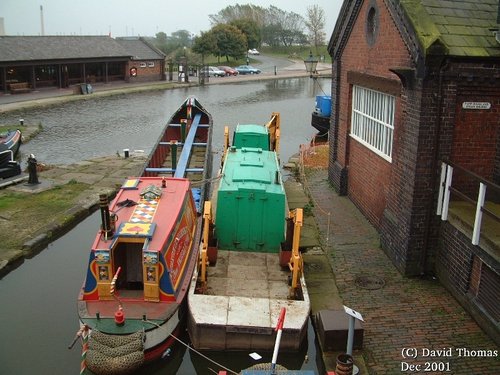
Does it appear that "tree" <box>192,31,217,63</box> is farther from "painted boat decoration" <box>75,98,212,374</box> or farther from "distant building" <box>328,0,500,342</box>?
"painted boat decoration" <box>75,98,212,374</box>

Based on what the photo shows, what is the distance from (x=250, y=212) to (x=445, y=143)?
13.1ft

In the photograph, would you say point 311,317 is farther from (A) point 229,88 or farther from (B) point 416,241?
(A) point 229,88

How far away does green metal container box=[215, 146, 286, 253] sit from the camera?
423 inches

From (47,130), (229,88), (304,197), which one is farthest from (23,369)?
(229,88)

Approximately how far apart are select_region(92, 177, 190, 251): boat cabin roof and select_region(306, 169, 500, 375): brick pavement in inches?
142

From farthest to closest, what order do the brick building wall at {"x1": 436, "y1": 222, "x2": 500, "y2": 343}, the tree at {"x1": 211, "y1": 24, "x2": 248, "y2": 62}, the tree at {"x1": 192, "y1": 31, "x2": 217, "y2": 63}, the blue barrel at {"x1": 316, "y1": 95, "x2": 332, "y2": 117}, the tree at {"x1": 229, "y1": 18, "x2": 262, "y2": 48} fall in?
1. the tree at {"x1": 229, "y1": 18, "x2": 262, "y2": 48}
2. the tree at {"x1": 211, "y1": 24, "x2": 248, "y2": 62}
3. the tree at {"x1": 192, "y1": 31, "x2": 217, "y2": 63}
4. the blue barrel at {"x1": 316, "y1": 95, "x2": 332, "y2": 117}
5. the brick building wall at {"x1": 436, "y1": 222, "x2": 500, "y2": 343}

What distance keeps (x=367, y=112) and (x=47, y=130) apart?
21.4 meters

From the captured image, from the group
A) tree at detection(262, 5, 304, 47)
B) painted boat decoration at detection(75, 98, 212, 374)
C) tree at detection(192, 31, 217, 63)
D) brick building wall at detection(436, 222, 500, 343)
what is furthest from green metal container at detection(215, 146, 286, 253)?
tree at detection(262, 5, 304, 47)

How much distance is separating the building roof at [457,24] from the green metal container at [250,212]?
4.02 meters

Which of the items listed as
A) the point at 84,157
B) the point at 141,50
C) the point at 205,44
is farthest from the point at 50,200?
the point at 205,44

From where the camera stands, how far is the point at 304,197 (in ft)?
55.2

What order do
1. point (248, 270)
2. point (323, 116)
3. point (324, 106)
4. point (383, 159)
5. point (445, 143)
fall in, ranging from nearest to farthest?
point (445, 143) < point (248, 270) < point (383, 159) < point (323, 116) < point (324, 106)

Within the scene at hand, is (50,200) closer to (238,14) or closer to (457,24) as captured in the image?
(457,24)

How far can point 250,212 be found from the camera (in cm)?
1083
